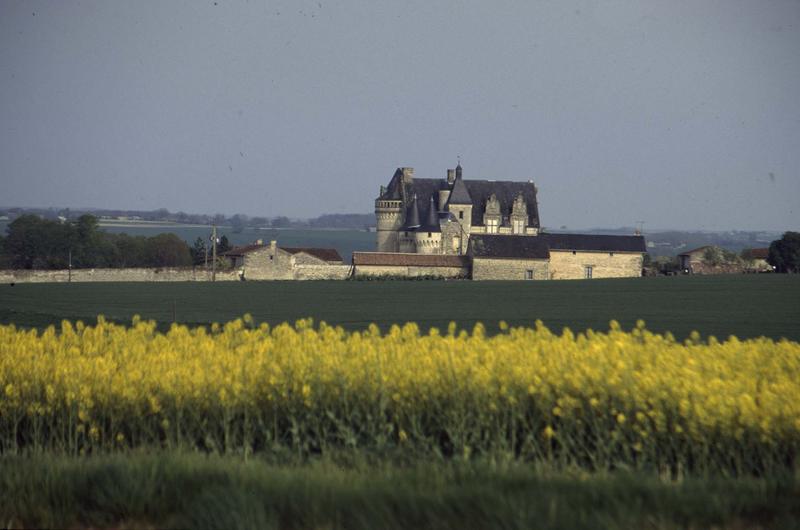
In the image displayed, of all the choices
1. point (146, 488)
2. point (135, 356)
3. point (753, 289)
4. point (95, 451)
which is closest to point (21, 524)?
point (146, 488)

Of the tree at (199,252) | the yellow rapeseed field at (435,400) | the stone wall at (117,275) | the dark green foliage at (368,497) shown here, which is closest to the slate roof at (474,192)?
the tree at (199,252)

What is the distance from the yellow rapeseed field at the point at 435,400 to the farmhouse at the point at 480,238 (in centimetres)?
5927

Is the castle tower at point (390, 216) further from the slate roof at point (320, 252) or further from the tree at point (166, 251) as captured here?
the tree at point (166, 251)

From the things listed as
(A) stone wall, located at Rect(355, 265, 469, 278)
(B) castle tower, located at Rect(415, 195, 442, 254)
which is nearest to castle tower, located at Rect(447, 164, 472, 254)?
(B) castle tower, located at Rect(415, 195, 442, 254)

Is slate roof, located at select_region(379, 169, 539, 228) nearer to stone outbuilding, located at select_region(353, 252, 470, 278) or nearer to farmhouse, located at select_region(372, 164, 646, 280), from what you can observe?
farmhouse, located at select_region(372, 164, 646, 280)

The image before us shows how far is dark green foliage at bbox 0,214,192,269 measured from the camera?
99062 millimetres

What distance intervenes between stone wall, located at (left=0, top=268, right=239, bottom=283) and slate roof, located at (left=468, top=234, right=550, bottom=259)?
16832mm

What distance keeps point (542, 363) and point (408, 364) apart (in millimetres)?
1468

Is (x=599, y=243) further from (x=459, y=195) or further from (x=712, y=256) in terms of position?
(x=459, y=195)

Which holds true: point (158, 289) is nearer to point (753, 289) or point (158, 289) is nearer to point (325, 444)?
point (753, 289)

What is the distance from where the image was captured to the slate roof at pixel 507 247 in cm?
7343

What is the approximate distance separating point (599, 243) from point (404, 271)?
17455 millimetres

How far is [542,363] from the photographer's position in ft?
37.8

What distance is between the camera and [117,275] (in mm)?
67062
